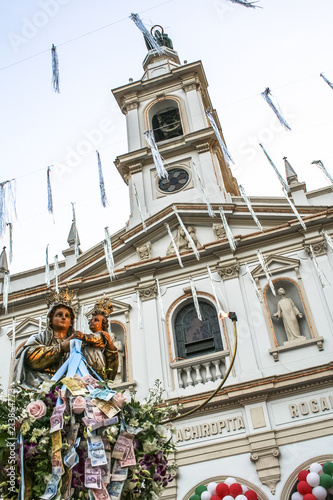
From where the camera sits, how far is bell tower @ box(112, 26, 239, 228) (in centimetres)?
1858

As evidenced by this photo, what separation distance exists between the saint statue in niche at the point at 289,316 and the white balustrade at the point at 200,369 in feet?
5.40

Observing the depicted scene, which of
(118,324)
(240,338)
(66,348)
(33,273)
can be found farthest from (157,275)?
(66,348)

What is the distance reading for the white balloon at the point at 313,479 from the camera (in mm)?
10586

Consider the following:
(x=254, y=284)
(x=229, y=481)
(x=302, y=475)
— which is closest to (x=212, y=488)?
(x=229, y=481)

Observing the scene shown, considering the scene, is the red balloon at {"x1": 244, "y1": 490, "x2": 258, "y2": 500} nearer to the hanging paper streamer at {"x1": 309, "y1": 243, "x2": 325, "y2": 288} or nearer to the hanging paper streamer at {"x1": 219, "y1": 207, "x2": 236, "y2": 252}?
the hanging paper streamer at {"x1": 309, "y1": 243, "x2": 325, "y2": 288}

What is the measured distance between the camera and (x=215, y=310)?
589 inches

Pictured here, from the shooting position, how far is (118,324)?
50.5 ft

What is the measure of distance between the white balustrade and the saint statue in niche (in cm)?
165

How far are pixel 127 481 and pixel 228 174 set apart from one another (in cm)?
1769

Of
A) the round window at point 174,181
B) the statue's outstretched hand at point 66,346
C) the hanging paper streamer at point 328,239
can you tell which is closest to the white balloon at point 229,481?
the hanging paper streamer at point 328,239

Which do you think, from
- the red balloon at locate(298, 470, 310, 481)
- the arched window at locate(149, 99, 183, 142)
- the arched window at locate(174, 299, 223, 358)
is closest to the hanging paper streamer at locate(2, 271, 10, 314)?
the arched window at locate(174, 299, 223, 358)

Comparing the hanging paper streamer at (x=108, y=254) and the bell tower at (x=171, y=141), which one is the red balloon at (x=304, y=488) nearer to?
the hanging paper streamer at (x=108, y=254)

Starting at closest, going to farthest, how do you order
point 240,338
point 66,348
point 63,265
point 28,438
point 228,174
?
1. point 28,438
2. point 66,348
3. point 240,338
4. point 63,265
5. point 228,174

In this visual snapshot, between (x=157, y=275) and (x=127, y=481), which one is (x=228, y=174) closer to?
(x=157, y=275)
